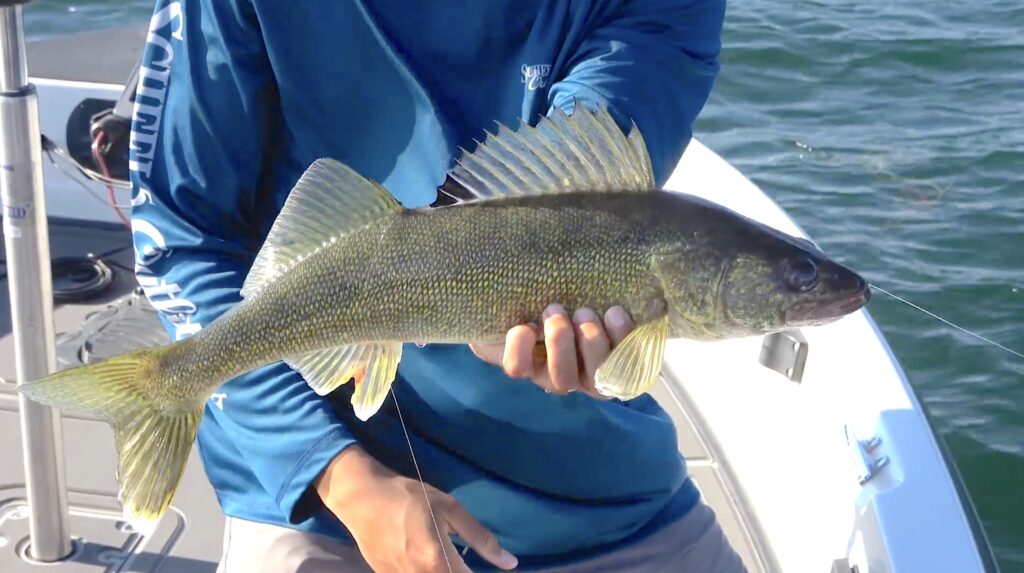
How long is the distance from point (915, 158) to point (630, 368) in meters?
5.12

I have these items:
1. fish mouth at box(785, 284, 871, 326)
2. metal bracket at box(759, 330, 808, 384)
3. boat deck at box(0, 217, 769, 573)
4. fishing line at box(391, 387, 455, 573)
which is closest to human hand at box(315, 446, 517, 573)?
fishing line at box(391, 387, 455, 573)

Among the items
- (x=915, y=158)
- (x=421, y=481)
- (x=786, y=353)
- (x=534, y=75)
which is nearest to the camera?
(x=421, y=481)

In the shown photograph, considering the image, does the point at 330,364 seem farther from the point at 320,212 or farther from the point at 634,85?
the point at 634,85

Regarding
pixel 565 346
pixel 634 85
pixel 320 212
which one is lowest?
pixel 565 346

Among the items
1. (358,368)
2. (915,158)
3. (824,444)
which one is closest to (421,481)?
(358,368)

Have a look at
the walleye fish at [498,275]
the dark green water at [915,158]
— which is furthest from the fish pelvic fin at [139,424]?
the dark green water at [915,158]

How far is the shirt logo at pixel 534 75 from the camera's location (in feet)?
6.01

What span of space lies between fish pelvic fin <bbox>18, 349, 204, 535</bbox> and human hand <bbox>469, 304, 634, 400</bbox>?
504 mm

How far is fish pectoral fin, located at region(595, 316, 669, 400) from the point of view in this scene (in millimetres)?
1391

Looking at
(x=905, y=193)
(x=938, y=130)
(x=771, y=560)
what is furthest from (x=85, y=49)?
(x=938, y=130)

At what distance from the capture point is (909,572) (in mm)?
1715

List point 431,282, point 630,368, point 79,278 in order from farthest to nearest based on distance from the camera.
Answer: point 79,278 → point 431,282 → point 630,368

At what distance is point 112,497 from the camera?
2.60 meters

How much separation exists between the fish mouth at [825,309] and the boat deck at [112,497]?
1.07 metres
